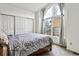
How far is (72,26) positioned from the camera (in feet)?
7.09

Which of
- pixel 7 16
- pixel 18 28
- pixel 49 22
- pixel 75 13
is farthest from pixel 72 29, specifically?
pixel 7 16

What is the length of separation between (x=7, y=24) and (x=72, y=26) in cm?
205

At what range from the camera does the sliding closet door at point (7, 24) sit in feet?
7.79

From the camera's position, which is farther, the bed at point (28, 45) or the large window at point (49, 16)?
the large window at point (49, 16)

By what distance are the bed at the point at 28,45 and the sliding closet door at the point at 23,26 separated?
6.4 inches

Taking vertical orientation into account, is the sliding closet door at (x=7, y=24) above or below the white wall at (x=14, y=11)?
below

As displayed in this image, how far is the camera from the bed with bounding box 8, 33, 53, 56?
5.20ft

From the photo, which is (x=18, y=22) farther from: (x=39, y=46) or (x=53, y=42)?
(x=53, y=42)

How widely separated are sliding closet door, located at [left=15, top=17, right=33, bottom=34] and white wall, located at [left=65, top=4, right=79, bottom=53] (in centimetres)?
112

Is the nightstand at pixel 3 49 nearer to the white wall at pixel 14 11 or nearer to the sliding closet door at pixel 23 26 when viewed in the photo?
the sliding closet door at pixel 23 26

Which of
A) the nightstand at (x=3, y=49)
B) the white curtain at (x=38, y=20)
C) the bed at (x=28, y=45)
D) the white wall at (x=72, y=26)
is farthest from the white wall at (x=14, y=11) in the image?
the nightstand at (x=3, y=49)

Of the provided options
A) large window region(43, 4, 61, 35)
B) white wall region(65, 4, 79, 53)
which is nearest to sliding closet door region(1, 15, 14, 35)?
large window region(43, 4, 61, 35)

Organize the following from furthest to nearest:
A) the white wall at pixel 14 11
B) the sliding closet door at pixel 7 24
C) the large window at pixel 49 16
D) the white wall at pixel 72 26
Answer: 1. the large window at pixel 49 16
2. the sliding closet door at pixel 7 24
3. the white wall at pixel 14 11
4. the white wall at pixel 72 26

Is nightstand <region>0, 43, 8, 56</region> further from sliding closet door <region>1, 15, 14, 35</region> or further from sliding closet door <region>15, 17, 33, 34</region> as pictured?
sliding closet door <region>1, 15, 14, 35</region>
